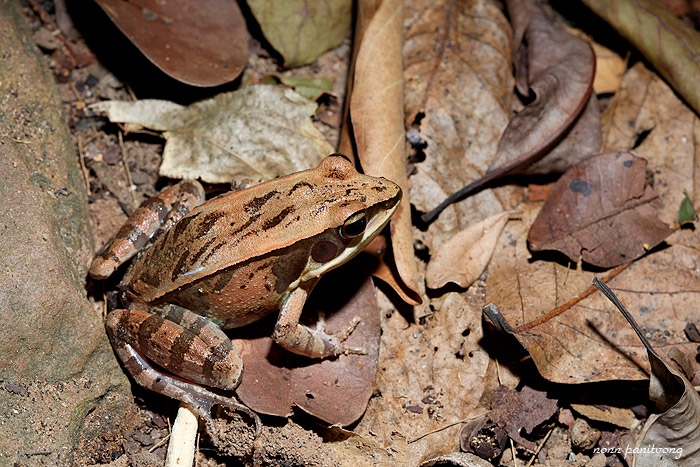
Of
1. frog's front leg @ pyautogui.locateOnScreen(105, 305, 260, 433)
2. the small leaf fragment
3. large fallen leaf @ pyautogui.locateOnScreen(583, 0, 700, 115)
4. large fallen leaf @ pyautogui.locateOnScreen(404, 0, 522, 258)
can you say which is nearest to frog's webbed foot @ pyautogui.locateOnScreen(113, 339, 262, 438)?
frog's front leg @ pyautogui.locateOnScreen(105, 305, 260, 433)

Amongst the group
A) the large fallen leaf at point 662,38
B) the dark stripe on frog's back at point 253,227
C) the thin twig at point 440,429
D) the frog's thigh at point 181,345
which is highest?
the large fallen leaf at point 662,38

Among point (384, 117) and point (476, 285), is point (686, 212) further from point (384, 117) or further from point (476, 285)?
point (384, 117)

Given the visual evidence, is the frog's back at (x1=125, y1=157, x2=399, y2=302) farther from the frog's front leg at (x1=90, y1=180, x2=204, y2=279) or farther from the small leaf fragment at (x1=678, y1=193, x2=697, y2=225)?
the small leaf fragment at (x1=678, y1=193, x2=697, y2=225)

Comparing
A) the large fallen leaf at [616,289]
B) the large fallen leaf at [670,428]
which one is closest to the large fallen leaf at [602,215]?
the large fallen leaf at [616,289]

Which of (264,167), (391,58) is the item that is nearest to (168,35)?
(264,167)

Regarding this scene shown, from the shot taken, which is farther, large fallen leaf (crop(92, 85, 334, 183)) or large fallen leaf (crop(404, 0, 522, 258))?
large fallen leaf (crop(404, 0, 522, 258))

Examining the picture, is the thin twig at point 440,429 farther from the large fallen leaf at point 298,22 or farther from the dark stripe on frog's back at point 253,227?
the large fallen leaf at point 298,22
